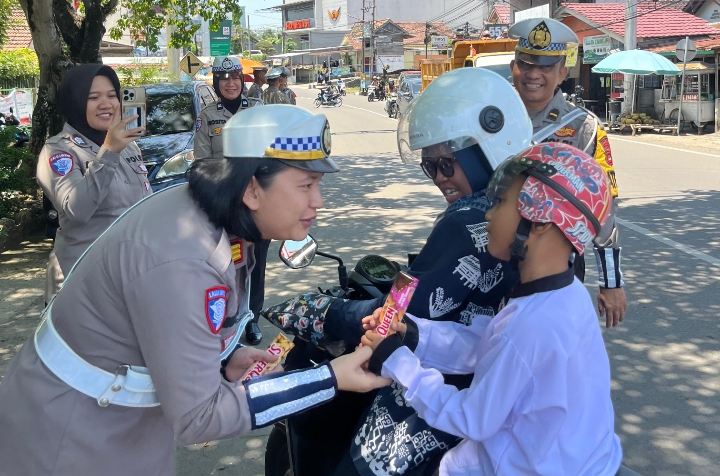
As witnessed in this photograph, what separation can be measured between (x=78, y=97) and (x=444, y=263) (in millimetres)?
2458

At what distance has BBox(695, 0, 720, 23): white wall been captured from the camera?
31531mm

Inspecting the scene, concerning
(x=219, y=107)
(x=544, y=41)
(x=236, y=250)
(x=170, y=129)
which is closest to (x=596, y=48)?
(x=170, y=129)

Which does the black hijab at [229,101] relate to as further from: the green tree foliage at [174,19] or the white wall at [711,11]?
the white wall at [711,11]

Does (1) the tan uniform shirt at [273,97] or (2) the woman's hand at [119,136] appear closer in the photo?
(2) the woman's hand at [119,136]

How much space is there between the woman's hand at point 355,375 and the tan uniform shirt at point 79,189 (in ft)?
6.38

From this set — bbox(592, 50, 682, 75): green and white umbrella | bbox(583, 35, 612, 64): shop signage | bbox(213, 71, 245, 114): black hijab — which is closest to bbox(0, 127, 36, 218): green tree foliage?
bbox(213, 71, 245, 114): black hijab

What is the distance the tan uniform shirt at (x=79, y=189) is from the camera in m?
3.21

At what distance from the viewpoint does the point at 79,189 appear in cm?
320

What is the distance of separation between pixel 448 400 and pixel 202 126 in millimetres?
4605

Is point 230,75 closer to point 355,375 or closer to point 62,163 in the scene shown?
point 62,163

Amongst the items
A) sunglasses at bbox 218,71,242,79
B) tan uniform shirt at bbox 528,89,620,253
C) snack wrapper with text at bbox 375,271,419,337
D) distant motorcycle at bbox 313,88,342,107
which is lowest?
snack wrapper with text at bbox 375,271,419,337

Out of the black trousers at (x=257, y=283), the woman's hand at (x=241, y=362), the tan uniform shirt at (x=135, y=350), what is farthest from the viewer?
the black trousers at (x=257, y=283)

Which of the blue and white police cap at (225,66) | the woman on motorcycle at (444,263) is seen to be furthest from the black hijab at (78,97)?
the blue and white police cap at (225,66)

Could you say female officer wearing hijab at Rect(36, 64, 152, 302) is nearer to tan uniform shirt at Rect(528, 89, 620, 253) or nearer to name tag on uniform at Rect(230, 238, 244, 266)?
name tag on uniform at Rect(230, 238, 244, 266)
